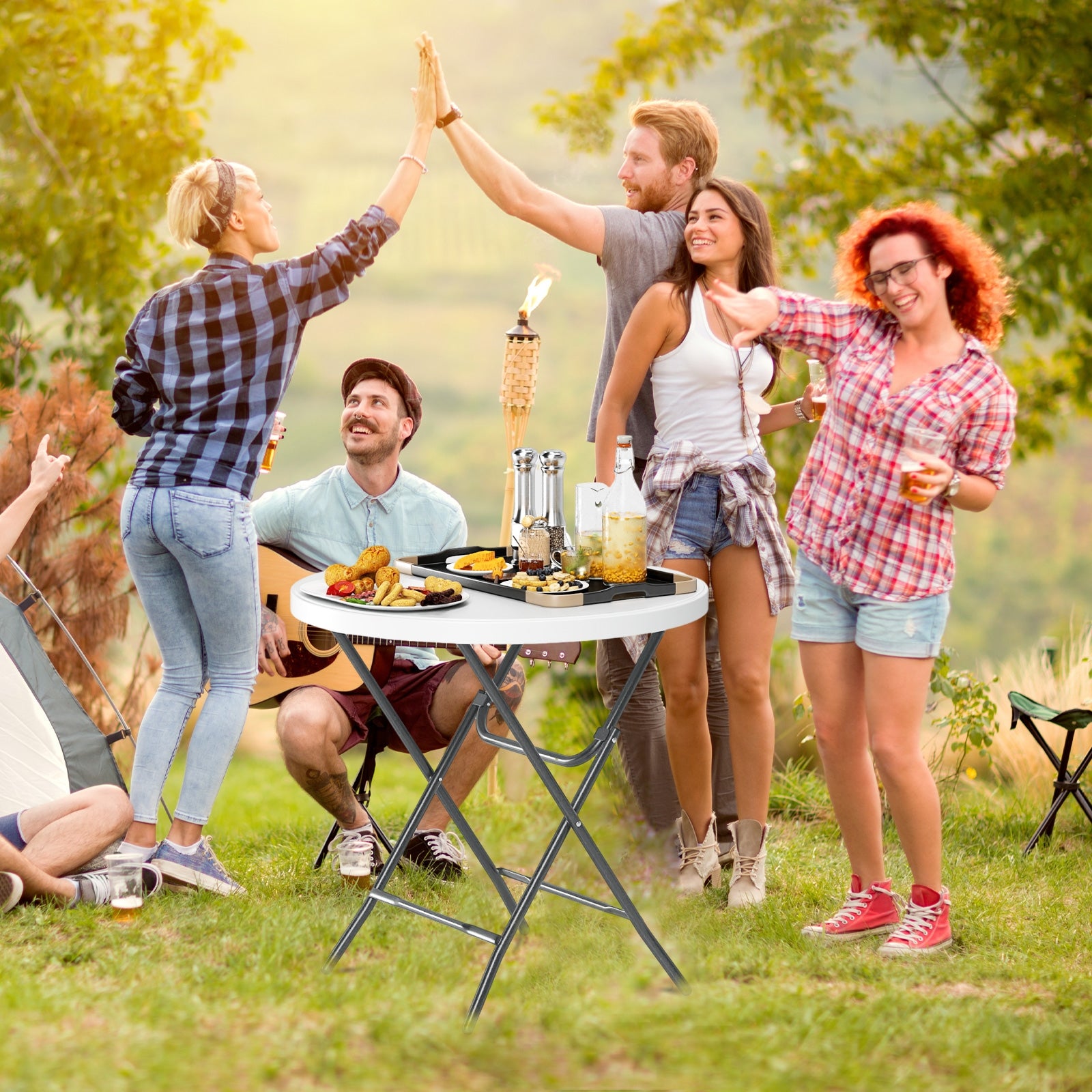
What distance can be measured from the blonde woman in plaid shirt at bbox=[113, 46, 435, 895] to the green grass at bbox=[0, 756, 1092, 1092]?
1.18 ft

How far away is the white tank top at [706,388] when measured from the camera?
2838 millimetres

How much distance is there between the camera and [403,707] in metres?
3.14

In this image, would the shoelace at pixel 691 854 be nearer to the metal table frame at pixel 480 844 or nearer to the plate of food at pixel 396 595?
the metal table frame at pixel 480 844

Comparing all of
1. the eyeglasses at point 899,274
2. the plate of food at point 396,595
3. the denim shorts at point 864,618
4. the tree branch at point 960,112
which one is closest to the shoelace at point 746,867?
the denim shorts at point 864,618

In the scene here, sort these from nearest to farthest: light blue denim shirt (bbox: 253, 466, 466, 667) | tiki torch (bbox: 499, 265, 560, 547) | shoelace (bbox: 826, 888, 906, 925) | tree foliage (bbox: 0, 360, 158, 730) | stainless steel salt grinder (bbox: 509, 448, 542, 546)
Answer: stainless steel salt grinder (bbox: 509, 448, 542, 546)
shoelace (bbox: 826, 888, 906, 925)
light blue denim shirt (bbox: 253, 466, 466, 667)
tiki torch (bbox: 499, 265, 560, 547)
tree foliage (bbox: 0, 360, 158, 730)

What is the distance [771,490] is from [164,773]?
1.56 metres

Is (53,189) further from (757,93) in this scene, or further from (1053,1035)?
(1053,1035)

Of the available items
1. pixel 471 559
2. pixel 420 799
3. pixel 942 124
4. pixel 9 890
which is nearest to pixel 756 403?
pixel 471 559

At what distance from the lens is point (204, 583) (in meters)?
2.79

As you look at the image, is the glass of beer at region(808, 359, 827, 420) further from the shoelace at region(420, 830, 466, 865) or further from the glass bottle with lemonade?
the shoelace at region(420, 830, 466, 865)

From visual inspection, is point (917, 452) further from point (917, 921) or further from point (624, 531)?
point (917, 921)

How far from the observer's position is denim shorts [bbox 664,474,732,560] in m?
2.87

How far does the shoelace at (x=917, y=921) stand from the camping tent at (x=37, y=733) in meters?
1.96

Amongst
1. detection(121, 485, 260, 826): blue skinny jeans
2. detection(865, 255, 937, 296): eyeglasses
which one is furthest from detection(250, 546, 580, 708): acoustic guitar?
detection(865, 255, 937, 296): eyeglasses
